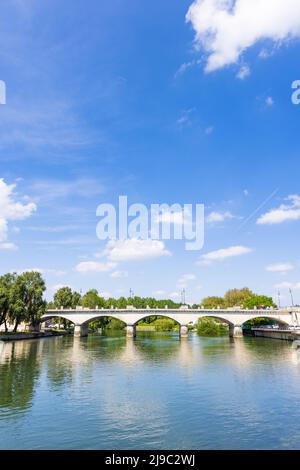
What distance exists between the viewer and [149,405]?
23.9m

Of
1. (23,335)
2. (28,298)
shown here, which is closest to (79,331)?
(23,335)

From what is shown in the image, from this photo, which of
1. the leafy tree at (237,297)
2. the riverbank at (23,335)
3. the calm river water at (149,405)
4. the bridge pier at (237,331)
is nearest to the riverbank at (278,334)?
the bridge pier at (237,331)

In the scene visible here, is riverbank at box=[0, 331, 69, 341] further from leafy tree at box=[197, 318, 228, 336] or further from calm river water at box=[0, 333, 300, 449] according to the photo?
leafy tree at box=[197, 318, 228, 336]

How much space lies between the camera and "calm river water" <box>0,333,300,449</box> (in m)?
17.6

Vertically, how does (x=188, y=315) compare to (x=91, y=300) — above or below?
below

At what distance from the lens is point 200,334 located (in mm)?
102250

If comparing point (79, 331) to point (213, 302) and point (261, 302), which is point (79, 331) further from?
point (213, 302)

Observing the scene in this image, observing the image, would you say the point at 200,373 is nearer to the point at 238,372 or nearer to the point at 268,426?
the point at 238,372

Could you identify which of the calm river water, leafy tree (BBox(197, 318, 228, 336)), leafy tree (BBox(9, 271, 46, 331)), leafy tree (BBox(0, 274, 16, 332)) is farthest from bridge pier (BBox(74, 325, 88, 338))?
the calm river water

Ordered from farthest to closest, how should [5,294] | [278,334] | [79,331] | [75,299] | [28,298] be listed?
[75,299]
[79,331]
[278,334]
[28,298]
[5,294]

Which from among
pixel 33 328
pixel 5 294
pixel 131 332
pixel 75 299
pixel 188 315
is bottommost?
pixel 131 332

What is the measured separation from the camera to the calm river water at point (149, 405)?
57.8ft
